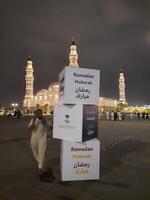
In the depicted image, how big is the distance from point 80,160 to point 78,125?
37.4 inches

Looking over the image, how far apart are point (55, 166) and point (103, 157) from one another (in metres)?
2.58

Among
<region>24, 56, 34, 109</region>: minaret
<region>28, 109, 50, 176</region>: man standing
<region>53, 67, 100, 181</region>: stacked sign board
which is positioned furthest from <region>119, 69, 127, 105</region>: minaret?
<region>53, 67, 100, 181</region>: stacked sign board

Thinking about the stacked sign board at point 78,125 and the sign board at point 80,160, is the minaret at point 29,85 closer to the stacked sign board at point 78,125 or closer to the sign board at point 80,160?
the stacked sign board at point 78,125

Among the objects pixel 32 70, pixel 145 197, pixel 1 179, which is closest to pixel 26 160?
pixel 1 179

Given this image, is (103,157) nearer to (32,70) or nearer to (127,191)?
(127,191)

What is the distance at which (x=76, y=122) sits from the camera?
770cm

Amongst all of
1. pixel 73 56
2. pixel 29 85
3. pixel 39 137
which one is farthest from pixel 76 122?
pixel 29 85

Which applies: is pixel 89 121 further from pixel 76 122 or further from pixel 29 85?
pixel 29 85

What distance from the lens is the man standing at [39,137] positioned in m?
8.28

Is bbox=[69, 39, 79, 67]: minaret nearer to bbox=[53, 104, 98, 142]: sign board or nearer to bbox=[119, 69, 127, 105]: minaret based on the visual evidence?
bbox=[119, 69, 127, 105]: minaret

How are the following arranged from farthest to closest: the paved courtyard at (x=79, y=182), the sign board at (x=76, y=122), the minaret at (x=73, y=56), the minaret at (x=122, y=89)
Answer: the minaret at (x=122, y=89)
the minaret at (x=73, y=56)
the sign board at (x=76, y=122)
the paved courtyard at (x=79, y=182)

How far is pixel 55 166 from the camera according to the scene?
9328 millimetres

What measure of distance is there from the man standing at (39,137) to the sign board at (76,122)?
0.51 metres

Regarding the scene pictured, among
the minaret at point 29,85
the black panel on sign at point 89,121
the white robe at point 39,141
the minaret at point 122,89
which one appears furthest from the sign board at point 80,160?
the minaret at point 122,89
